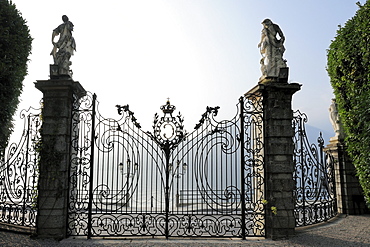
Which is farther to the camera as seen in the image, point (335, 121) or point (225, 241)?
point (335, 121)

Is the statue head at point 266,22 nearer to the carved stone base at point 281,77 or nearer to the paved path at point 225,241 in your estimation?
the carved stone base at point 281,77

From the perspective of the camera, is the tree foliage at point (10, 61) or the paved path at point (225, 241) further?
the tree foliage at point (10, 61)

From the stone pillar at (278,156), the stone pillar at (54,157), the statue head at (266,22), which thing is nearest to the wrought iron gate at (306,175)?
the stone pillar at (278,156)

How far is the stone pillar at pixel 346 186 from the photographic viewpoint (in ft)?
37.8

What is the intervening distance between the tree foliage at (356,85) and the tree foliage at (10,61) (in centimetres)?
949

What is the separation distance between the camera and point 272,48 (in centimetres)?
849

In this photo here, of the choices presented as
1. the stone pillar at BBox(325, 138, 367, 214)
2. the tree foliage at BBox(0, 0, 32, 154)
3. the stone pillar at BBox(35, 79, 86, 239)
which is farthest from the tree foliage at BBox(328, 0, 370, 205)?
the tree foliage at BBox(0, 0, 32, 154)

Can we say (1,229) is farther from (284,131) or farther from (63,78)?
(284,131)

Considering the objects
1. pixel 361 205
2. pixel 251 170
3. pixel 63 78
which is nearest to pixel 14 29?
pixel 63 78

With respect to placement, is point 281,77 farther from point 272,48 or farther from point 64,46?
point 64,46

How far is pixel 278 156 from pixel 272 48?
3146 mm

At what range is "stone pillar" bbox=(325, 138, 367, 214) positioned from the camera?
11508 millimetres

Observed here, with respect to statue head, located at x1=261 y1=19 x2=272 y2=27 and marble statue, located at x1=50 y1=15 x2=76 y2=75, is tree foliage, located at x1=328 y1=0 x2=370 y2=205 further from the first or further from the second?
marble statue, located at x1=50 y1=15 x2=76 y2=75

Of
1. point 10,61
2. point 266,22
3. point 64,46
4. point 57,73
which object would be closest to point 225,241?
point 266,22
